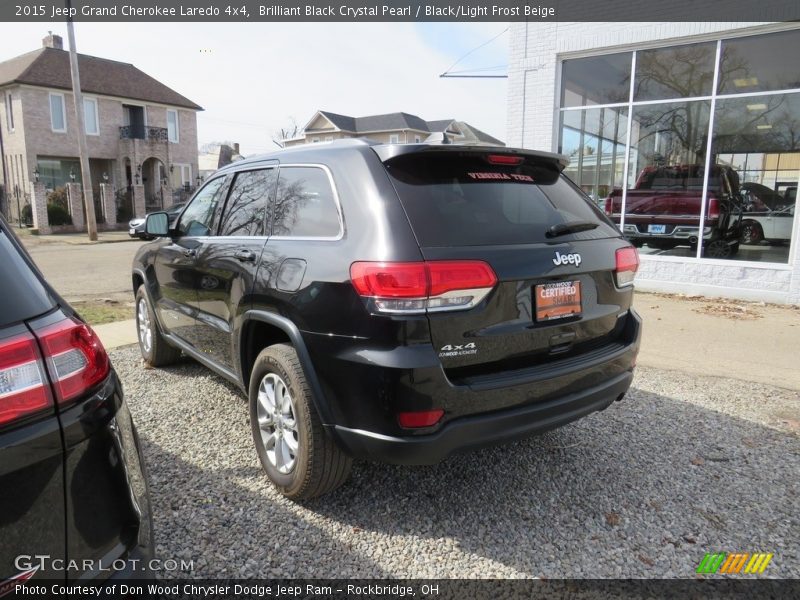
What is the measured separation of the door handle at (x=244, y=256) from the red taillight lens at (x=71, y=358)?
1.49m

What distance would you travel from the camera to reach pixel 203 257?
388cm

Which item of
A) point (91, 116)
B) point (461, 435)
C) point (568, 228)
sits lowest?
point (461, 435)

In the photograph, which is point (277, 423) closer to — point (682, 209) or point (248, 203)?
point (248, 203)

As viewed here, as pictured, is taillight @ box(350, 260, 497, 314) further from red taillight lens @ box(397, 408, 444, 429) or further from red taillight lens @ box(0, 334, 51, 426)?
red taillight lens @ box(0, 334, 51, 426)

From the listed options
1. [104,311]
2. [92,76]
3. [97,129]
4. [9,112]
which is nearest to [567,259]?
[104,311]

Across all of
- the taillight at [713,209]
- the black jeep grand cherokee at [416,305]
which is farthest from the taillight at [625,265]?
the taillight at [713,209]

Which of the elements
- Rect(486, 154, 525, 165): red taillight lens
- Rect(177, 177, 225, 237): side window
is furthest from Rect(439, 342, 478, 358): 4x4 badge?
Rect(177, 177, 225, 237): side window

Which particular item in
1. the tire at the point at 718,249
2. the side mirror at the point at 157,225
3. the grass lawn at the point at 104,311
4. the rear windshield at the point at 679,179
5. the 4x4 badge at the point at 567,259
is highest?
the rear windshield at the point at 679,179

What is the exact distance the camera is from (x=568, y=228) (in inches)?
115

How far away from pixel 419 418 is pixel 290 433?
903mm

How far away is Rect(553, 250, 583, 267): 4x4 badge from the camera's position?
274 centimetres

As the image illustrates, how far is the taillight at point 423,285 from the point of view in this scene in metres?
2.36

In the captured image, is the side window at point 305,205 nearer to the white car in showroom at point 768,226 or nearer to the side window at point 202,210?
the side window at point 202,210

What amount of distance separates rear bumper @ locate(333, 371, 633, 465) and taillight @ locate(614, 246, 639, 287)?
2.67ft
